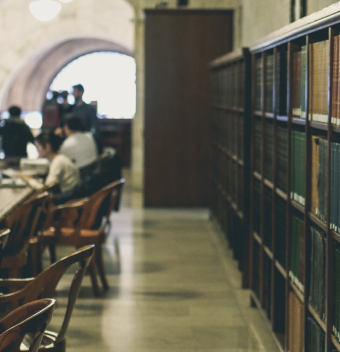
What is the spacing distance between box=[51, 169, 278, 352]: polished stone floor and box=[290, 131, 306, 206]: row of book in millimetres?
1121

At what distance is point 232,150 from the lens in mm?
5543

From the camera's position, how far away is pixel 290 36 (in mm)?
3012

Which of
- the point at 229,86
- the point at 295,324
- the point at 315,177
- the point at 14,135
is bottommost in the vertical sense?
the point at 295,324

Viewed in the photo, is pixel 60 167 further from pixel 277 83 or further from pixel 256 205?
pixel 277 83

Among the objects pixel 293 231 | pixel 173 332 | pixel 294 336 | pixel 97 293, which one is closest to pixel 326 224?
pixel 293 231

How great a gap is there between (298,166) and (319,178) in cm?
40

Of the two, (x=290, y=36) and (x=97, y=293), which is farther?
(x=97, y=293)

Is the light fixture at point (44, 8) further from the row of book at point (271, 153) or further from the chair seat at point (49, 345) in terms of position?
the chair seat at point (49, 345)

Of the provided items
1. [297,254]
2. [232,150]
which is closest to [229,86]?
[232,150]

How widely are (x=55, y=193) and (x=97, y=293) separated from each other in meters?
1.39

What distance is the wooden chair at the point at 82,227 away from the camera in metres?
4.69

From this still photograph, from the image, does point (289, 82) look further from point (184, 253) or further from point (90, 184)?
point (184, 253)

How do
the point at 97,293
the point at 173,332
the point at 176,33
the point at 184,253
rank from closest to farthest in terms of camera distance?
the point at 173,332, the point at 97,293, the point at 184,253, the point at 176,33

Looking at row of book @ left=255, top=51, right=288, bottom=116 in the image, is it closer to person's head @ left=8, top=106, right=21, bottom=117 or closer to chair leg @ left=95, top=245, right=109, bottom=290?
chair leg @ left=95, top=245, right=109, bottom=290
